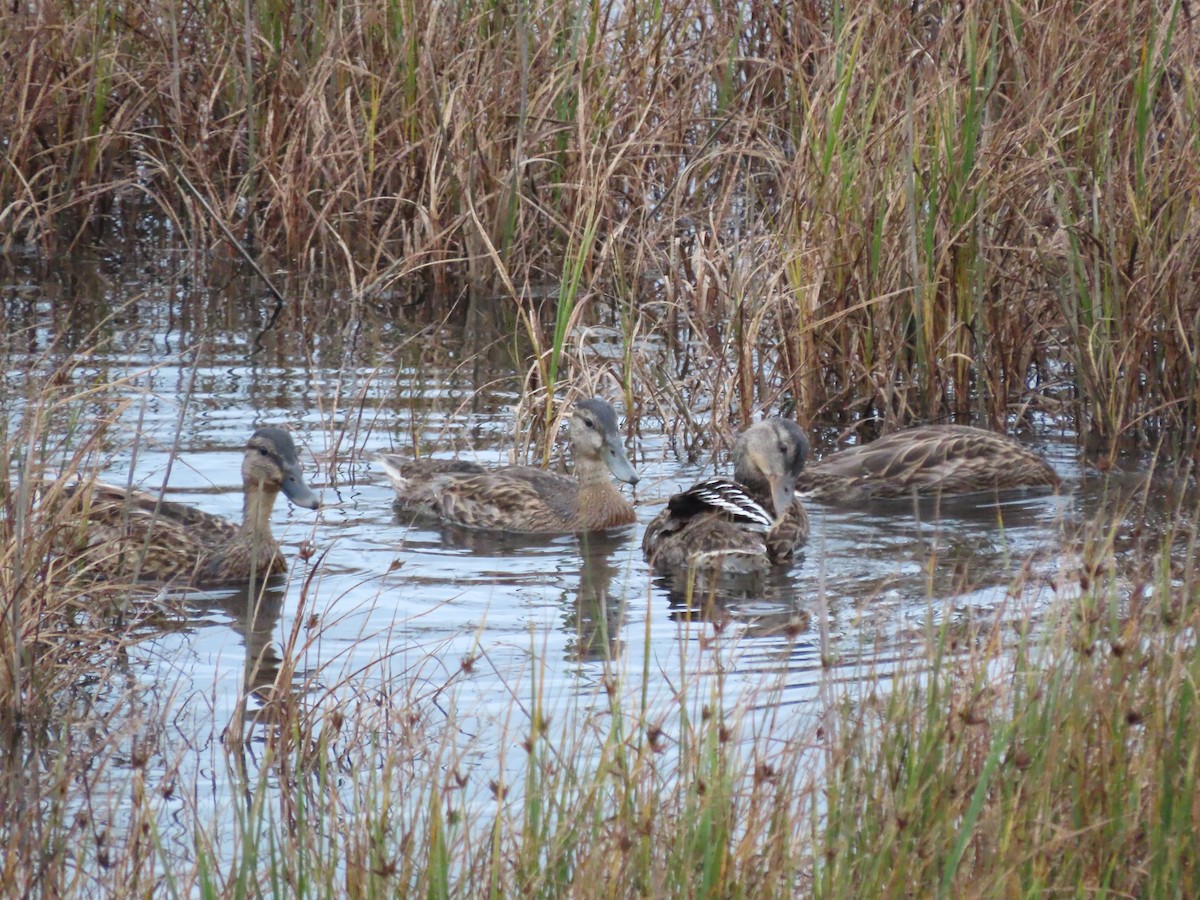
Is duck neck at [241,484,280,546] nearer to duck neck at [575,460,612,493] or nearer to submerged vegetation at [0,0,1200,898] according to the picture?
submerged vegetation at [0,0,1200,898]

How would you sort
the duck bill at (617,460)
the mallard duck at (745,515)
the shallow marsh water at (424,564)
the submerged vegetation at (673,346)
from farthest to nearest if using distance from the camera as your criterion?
the duck bill at (617,460) → the mallard duck at (745,515) → the shallow marsh water at (424,564) → the submerged vegetation at (673,346)

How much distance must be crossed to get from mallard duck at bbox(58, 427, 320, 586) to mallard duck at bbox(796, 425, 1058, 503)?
242 cm

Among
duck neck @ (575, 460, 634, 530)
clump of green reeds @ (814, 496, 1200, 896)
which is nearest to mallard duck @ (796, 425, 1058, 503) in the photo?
duck neck @ (575, 460, 634, 530)

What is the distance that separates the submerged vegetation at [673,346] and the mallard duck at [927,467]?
41 cm

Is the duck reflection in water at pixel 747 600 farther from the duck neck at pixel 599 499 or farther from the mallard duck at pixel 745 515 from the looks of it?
the duck neck at pixel 599 499

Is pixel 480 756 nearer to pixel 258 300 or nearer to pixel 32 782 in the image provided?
pixel 32 782

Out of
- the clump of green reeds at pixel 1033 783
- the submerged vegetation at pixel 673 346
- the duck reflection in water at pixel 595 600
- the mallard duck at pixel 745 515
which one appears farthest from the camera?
the mallard duck at pixel 745 515

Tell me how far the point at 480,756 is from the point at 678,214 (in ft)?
15.6

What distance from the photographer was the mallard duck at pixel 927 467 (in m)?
8.42

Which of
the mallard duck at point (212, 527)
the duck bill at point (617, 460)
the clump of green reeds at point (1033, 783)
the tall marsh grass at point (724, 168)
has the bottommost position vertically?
the clump of green reeds at point (1033, 783)

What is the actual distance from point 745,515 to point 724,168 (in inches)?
156

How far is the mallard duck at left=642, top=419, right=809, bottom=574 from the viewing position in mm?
7473

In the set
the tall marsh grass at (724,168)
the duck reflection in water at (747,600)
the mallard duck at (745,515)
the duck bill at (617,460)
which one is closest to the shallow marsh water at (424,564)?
the duck reflection in water at (747,600)

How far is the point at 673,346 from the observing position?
9.54 meters
